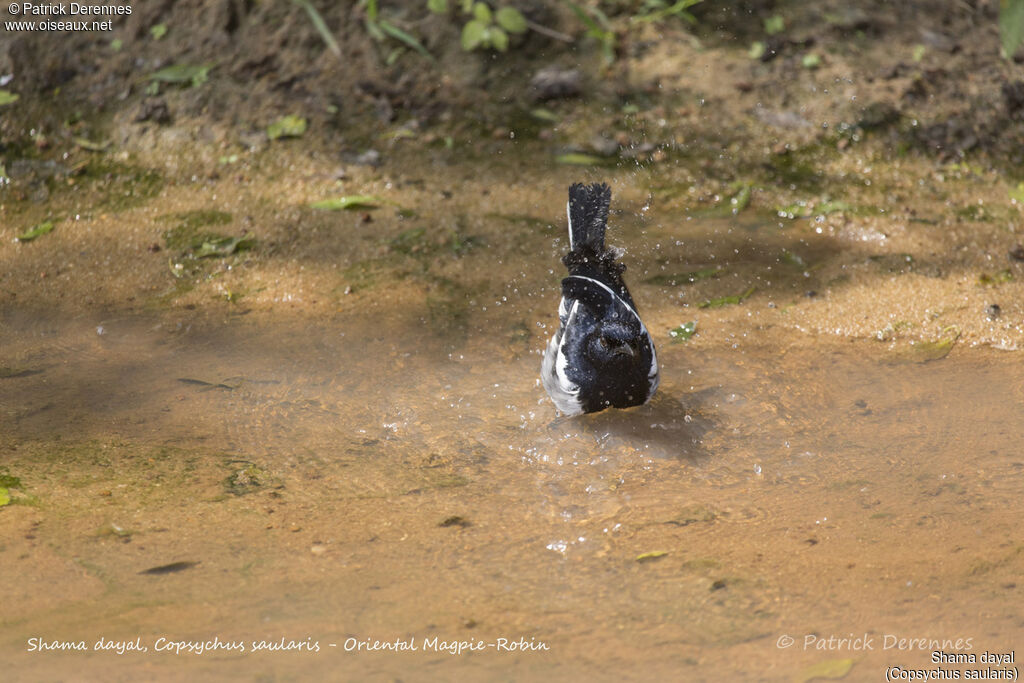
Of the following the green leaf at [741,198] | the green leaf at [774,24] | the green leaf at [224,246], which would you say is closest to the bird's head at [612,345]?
the green leaf at [741,198]

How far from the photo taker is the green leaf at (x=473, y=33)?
6.62 m

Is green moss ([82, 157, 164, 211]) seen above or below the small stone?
below

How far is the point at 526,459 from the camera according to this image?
12.9 feet

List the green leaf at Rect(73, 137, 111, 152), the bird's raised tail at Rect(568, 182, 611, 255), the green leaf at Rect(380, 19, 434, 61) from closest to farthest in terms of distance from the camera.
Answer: the bird's raised tail at Rect(568, 182, 611, 255) → the green leaf at Rect(73, 137, 111, 152) → the green leaf at Rect(380, 19, 434, 61)

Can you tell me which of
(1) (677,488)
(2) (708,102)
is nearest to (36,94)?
(2) (708,102)

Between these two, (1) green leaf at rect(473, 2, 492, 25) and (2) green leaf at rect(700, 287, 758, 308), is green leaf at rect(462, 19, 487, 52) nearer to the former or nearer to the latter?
(1) green leaf at rect(473, 2, 492, 25)

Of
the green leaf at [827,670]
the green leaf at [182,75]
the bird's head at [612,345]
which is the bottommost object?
the green leaf at [827,670]

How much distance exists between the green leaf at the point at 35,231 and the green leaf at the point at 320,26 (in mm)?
2514

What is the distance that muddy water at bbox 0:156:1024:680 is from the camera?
266 centimetres

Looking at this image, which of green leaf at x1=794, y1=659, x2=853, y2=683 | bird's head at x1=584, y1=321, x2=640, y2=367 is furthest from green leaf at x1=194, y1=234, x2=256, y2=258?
green leaf at x1=794, y1=659, x2=853, y2=683

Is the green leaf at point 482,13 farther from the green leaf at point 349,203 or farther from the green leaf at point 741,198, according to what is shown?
the green leaf at point 741,198

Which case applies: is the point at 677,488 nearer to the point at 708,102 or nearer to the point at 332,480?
the point at 332,480

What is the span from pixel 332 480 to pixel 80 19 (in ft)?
17.0

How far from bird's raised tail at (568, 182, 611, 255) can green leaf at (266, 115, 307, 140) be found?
9.08 ft
